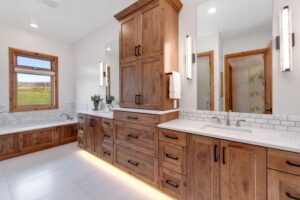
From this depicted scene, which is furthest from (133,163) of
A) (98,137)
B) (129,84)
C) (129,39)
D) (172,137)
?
(129,39)

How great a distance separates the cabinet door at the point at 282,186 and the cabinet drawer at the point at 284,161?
0.04 meters

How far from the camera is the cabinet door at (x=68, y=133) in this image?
374cm

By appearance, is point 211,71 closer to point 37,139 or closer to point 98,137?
point 98,137

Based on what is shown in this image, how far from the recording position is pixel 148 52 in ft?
6.64

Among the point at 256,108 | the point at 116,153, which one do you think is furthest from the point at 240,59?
the point at 116,153

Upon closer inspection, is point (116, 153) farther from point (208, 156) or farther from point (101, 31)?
point (101, 31)

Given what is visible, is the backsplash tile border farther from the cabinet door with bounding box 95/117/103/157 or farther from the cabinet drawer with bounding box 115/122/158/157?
the cabinet door with bounding box 95/117/103/157

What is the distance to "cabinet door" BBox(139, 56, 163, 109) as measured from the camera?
1920 millimetres

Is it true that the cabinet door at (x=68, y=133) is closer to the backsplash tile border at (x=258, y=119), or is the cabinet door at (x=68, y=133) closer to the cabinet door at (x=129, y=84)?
the cabinet door at (x=129, y=84)

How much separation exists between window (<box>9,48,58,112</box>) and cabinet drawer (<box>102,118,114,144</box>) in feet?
8.66

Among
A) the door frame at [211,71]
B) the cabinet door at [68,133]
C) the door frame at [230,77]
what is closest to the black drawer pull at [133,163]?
the door frame at [211,71]

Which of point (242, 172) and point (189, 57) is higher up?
point (189, 57)

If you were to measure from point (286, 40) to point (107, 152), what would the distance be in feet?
9.44

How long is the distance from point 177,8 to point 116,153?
2.49 meters
